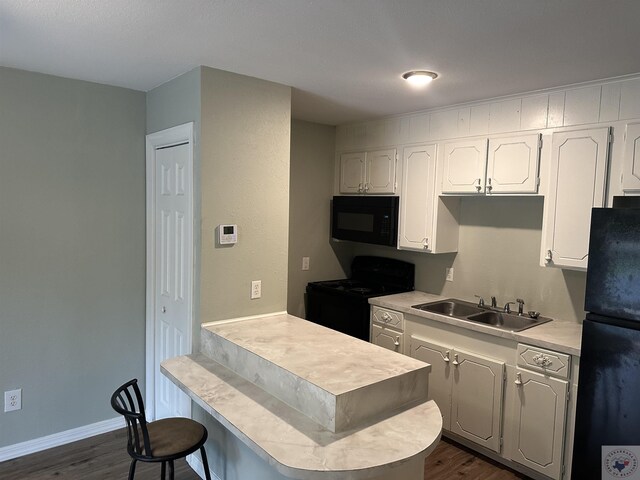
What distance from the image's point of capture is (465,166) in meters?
3.23

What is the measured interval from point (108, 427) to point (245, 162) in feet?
6.95

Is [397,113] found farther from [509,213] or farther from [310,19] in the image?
[310,19]

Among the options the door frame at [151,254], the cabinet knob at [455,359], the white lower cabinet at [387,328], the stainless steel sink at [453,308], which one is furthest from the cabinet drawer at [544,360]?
the door frame at [151,254]

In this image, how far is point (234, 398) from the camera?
2.09m

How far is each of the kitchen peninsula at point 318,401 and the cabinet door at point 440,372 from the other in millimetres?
968

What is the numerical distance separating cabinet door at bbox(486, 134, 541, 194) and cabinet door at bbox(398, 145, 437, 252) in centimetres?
47

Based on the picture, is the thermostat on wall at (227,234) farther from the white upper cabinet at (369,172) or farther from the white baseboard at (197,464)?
the white upper cabinet at (369,172)

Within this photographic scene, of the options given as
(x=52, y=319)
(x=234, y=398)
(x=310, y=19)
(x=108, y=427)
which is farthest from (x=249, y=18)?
(x=108, y=427)

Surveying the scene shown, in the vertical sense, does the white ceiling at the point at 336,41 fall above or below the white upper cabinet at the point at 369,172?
above

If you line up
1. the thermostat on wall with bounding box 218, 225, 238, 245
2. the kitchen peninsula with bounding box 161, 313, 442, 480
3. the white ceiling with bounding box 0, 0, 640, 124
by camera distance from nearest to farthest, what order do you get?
the kitchen peninsula with bounding box 161, 313, 442, 480
the white ceiling with bounding box 0, 0, 640, 124
the thermostat on wall with bounding box 218, 225, 238, 245

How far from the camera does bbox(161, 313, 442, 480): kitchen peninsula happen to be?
1637mm

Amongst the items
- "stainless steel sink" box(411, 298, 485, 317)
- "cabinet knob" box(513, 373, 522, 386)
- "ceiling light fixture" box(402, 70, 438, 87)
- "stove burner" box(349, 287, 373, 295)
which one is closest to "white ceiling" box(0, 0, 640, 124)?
"ceiling light fixture" box(402, 70, 438, 87)

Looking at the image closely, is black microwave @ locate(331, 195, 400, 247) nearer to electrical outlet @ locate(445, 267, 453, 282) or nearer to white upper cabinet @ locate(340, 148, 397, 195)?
white upper cabinet @ locate(340, 148, 397, 195)

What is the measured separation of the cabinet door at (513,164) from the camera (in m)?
2.88
